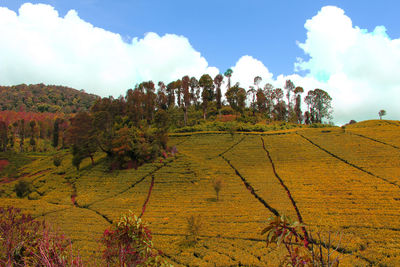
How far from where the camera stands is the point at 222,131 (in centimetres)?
7156

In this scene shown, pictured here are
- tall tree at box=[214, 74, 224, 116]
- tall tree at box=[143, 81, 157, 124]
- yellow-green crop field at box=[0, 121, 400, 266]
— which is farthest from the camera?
tall tree at box=[214, 74, 224, 116]

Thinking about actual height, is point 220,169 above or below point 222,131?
A: below

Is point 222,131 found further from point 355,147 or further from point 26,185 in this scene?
point 26,185

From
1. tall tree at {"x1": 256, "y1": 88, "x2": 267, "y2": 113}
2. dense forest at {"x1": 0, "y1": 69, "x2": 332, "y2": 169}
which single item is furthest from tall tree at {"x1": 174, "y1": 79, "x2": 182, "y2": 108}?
tall tree at {"x1": 256, "y1": 88, "x2": 267, "y2": 113}

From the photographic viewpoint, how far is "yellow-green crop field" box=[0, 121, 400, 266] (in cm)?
2047

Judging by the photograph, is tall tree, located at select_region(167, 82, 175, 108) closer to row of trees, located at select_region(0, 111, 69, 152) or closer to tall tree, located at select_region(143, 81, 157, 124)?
tall tree, located at select_region(143, 81, 157, 124)

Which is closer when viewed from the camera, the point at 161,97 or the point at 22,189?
the point at 22,189

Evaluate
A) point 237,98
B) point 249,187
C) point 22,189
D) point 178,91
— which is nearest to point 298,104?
point 237,98

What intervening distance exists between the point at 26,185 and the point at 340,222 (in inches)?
2076

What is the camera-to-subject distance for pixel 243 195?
34125 mm

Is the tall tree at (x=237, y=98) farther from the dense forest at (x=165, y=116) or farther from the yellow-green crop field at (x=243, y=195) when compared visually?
the yellow-green crop field at (x=243, y=195)

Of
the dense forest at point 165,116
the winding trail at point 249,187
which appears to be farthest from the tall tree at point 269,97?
the winding trail at point 249,187

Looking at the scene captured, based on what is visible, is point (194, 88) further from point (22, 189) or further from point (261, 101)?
point (22, 189)

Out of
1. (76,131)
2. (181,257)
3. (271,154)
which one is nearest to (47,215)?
(181,257)
